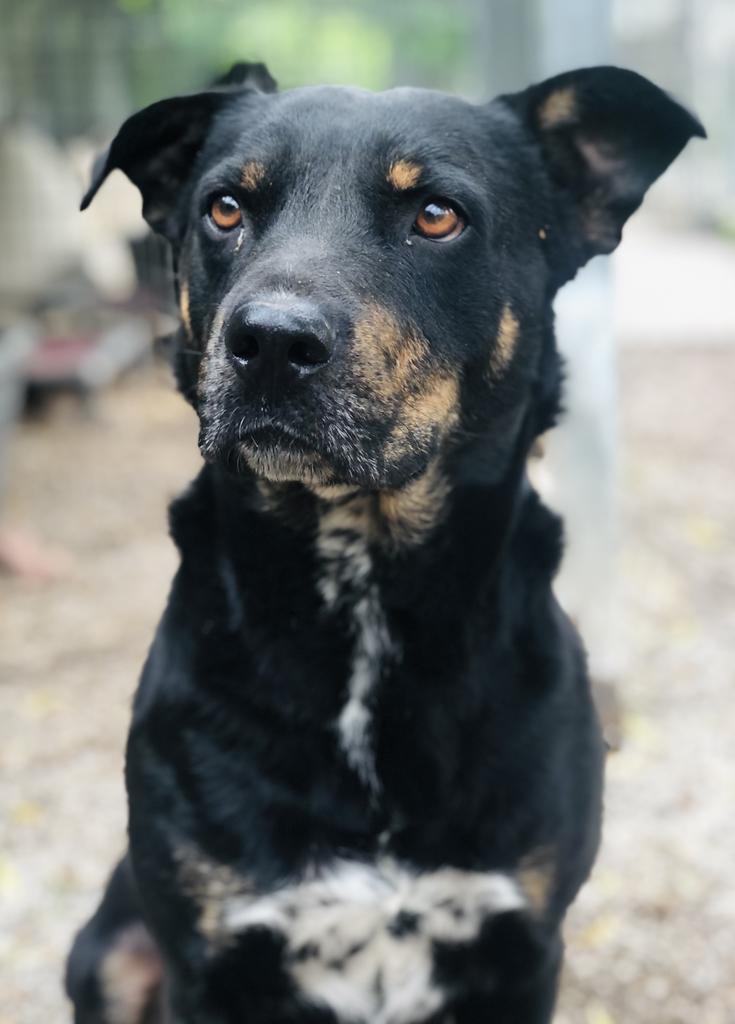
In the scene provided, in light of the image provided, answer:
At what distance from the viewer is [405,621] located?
2361 mm

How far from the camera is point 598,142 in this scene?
2473 millimetres

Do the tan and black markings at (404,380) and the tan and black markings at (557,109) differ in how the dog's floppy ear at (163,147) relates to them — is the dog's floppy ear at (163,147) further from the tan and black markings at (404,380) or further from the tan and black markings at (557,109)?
the tan and black markings at (404,380)

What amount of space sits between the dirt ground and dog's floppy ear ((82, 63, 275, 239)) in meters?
0.88

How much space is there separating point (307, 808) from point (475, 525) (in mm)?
623

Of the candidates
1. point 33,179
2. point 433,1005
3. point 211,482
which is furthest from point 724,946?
point 33,179

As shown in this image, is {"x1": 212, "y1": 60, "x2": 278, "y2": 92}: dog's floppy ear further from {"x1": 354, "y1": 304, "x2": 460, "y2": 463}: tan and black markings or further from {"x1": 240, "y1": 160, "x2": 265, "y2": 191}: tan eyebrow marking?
{"x1": 354, "y1": 304, "x2": 460, "y2": 463}: tan and black markings

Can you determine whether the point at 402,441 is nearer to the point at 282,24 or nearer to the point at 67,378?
the point at 67,378

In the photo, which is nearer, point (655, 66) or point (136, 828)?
point (136, 828)

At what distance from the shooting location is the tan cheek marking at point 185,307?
2.39 meters

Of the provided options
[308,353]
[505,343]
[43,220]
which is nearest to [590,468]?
[505,343]

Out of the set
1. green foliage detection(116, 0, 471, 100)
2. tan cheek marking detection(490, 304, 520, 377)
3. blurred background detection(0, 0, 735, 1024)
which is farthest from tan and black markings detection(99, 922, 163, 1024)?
green foliage detection(116, 0, 471, 100)

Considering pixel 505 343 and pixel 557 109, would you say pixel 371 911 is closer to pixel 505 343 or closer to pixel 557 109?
pixel 505 343

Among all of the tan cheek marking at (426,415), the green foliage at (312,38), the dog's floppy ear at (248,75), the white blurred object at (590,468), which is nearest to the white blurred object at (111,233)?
the green foliage at (312,38)

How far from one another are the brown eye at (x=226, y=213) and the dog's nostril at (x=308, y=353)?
485mm
